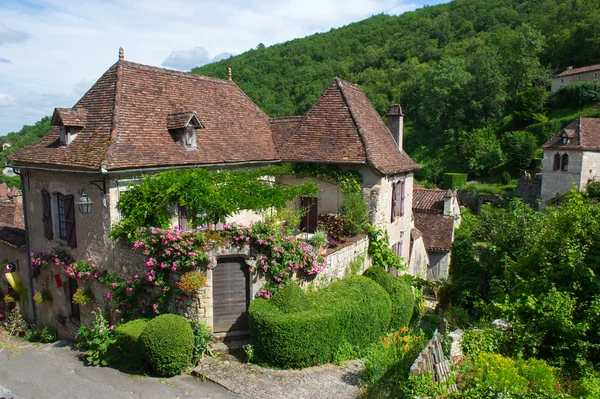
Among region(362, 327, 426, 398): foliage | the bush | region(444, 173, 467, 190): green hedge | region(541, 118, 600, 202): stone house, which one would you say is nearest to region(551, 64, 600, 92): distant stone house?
region(444, 173, 467, 190): green hedge

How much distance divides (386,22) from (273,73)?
170 feet

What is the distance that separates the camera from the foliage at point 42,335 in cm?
1475

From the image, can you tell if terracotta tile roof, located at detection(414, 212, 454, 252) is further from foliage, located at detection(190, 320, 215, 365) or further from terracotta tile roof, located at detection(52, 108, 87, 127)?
terracotta tile roof, located at detection(52, 108, 87, 127)

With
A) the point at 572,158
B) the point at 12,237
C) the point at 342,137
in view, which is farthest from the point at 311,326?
the point at 572,158

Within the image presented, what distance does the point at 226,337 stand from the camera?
1166 centimetres

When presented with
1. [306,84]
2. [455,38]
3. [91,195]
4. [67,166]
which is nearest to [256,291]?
[91,195]

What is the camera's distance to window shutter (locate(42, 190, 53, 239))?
14.1m

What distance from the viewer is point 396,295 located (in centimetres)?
1388

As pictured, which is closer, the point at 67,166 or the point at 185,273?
the point at 185,273

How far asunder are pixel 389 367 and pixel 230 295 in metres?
4.64

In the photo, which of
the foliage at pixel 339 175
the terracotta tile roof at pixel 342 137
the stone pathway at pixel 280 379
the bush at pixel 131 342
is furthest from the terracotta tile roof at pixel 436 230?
the bush at pixel 131 342

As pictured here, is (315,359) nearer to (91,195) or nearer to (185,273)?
(185,273)

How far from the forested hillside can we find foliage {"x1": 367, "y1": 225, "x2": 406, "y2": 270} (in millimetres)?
39500

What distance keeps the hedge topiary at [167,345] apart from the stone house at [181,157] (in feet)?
3.14
